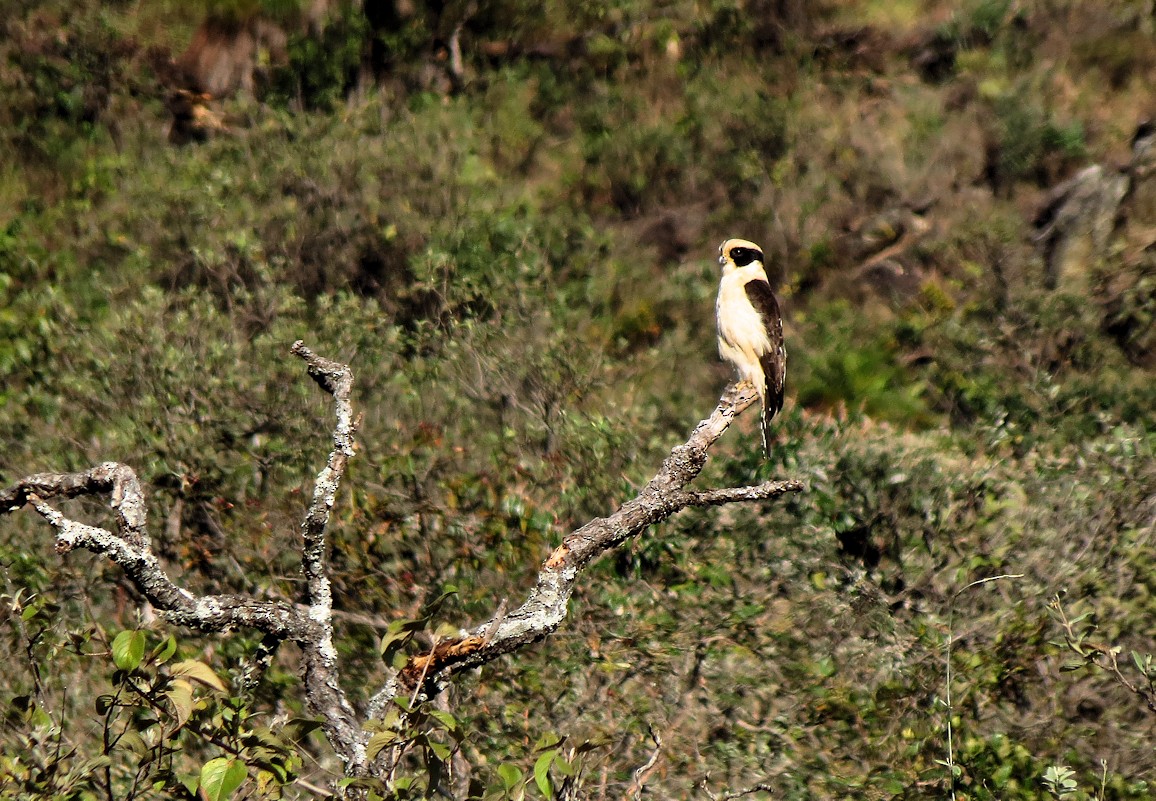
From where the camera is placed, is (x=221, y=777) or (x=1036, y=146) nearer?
(x=221, y=777)

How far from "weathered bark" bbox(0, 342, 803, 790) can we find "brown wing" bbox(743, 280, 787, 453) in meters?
4.12

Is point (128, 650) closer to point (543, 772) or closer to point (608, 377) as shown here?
point (543, 772)

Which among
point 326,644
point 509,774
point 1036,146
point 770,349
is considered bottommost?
point 1036,146

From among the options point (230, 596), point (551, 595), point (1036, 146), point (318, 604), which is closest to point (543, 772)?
point (551, 595)

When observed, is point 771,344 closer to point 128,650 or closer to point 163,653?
point 163,653

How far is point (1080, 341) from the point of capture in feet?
35.1

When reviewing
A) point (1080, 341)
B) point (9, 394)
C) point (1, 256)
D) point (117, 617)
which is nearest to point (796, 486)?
point (117, 617)

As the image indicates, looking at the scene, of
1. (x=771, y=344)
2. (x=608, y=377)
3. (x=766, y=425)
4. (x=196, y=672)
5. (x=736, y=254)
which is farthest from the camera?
(x=608, y=377)

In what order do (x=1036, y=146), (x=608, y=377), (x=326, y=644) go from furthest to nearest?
(x=1036, y=146)
(x=608, y=377)
(x=326, y=644)

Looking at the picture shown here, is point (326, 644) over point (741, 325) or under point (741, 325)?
over

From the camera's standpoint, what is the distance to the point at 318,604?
3.10 metres

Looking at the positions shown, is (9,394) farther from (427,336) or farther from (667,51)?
(667,51)

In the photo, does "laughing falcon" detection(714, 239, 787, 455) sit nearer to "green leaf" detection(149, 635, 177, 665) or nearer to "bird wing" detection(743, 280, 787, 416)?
"bird wing" detection(743, 280, 787, 416)

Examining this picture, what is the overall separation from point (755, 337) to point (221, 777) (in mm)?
5041
